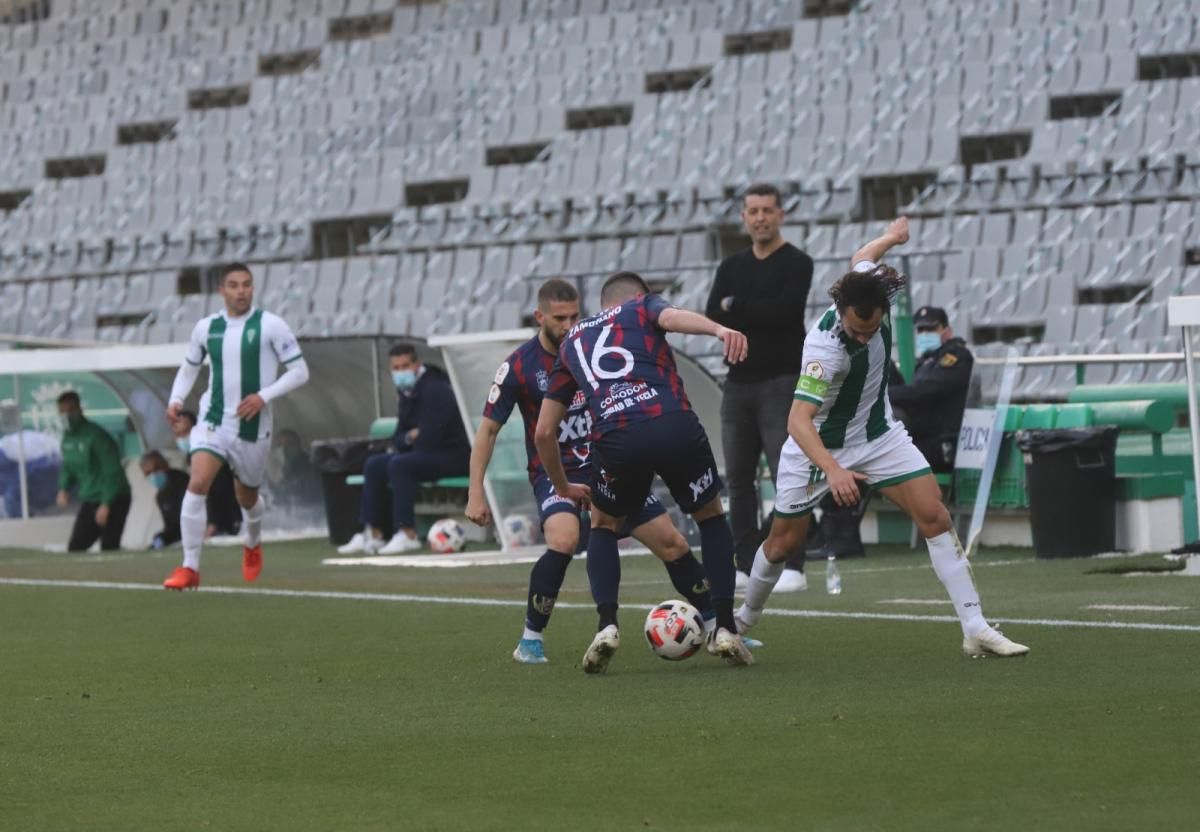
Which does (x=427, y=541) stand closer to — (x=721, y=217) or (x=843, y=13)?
(x=721, y=217)

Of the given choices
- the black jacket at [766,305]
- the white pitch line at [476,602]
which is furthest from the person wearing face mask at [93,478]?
the black jacket at [766,305]

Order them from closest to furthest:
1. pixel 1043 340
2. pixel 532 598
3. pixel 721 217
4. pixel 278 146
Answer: pixel 532 598 < pixel 1043 340 < pixel 721 217 < pixel 278 146

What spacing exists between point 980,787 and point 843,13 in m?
26.9

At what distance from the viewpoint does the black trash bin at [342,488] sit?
58.4 ft

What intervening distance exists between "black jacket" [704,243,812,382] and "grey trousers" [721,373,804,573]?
0.26 ft

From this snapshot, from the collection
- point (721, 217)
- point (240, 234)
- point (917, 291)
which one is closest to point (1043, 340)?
point (917, 291)

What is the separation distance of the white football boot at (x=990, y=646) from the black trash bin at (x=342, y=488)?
10.8 metres

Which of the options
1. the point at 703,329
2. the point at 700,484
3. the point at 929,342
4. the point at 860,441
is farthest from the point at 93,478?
the point at 703,329

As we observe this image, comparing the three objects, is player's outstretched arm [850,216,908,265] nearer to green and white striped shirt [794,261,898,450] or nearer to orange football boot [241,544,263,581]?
green and white striped shirt [794,261,898,450]

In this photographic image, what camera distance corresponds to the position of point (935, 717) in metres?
5.86

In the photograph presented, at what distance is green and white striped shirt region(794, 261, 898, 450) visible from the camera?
737cm

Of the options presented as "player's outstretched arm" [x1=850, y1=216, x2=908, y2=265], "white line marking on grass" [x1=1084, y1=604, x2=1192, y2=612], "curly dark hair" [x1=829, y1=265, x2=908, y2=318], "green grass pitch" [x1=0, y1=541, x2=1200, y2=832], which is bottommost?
"white line marking on grass" [x1=1084, y1=604, x2=1192, y2=612]

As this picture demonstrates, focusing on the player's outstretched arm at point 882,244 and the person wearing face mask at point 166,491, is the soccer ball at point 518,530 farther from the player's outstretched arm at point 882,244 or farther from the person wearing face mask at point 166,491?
the player's outstretched arm at point 882,244

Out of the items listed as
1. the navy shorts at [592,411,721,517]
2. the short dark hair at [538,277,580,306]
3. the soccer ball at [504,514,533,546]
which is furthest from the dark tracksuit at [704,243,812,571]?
the soccer ball at [504,514,533,546]
